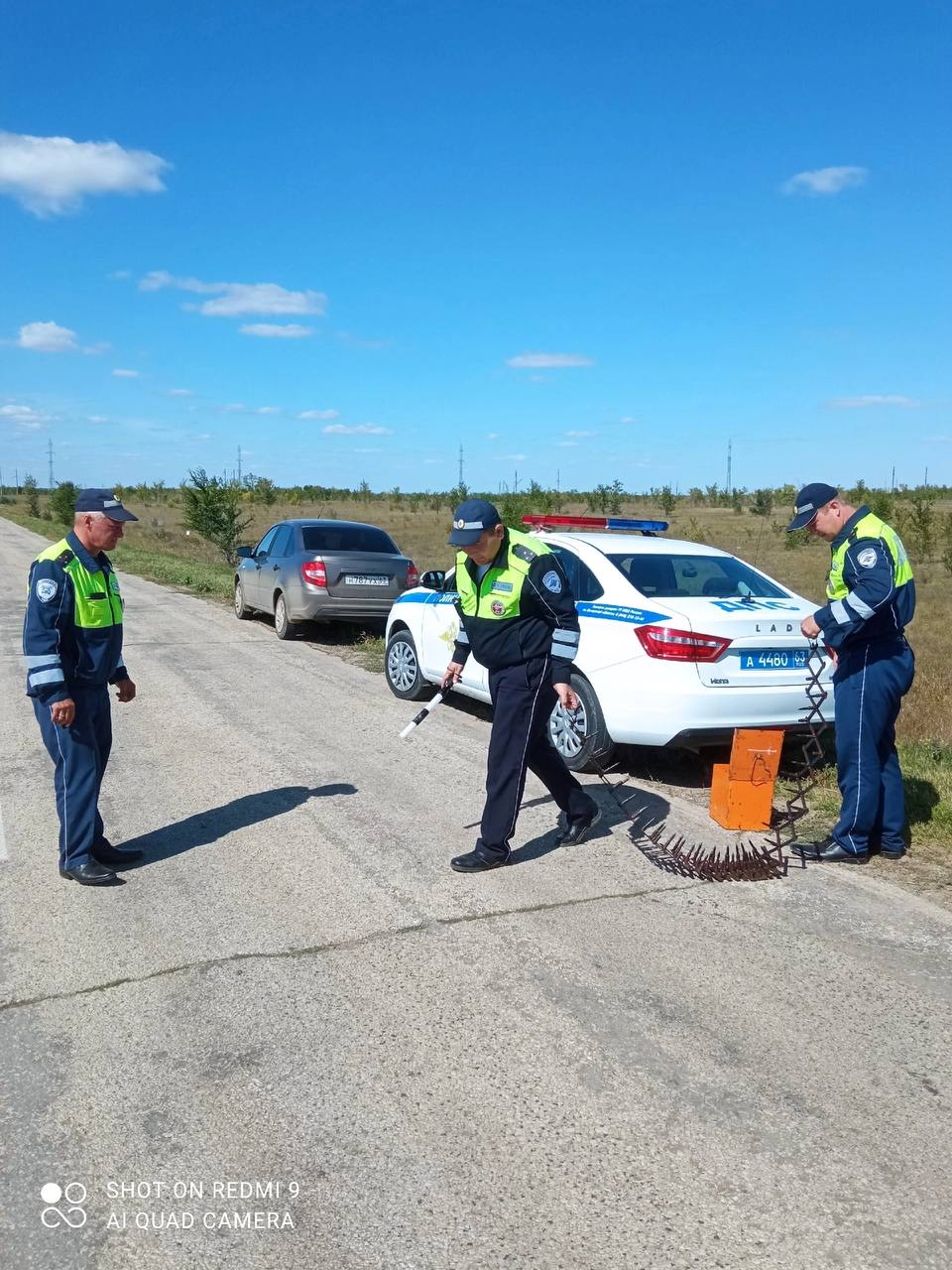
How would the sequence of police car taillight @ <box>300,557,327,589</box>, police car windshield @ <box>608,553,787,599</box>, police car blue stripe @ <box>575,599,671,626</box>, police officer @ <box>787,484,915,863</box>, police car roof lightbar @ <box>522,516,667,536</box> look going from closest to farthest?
police officer @ <box>787,484,915,863</box> < police car blue stripe @ <box>575,599,671,626</box> < police car windshield @ <box>608,553,787,599</box> < police car roof lightbar @ <box>522,516,667,536</box> < police car taillight @ <box>300,557,327,589</box>

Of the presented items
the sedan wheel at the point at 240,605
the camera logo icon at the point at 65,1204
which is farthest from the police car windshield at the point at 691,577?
the sedan wheel at the point at 240,605

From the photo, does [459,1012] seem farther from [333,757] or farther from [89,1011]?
[333,757]

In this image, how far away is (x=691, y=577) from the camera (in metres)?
7.23

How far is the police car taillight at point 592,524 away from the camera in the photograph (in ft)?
26.6

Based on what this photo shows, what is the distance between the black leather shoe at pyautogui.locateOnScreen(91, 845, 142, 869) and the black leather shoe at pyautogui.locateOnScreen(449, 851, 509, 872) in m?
1.61

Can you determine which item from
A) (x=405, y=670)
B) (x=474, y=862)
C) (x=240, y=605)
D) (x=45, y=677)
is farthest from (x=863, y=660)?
(x=240, y=605)

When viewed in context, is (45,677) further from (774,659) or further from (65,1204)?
(774,659)

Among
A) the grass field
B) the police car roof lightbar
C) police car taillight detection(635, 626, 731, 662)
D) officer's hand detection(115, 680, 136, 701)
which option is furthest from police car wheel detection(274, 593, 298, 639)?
officer's hand detection(115, 680, 136, 701)

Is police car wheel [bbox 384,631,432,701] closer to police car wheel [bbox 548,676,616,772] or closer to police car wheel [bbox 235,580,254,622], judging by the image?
police car wheel [bbox 548,676,616,772]

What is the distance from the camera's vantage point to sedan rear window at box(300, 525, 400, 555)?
13.8 metres

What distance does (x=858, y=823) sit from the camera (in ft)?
18.0

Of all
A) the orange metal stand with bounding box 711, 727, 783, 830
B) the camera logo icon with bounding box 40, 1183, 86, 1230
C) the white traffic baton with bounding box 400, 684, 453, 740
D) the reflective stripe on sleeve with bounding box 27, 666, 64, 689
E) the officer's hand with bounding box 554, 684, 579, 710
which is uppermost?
the reflective stripe on sleeve with bounding box 27, 666, 64, 689

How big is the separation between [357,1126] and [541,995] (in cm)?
102

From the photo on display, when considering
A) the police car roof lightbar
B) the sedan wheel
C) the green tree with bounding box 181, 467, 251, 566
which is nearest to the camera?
the police car roof lightbar
